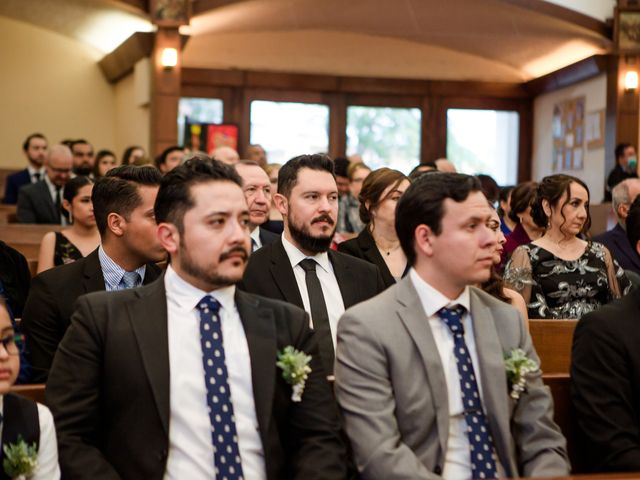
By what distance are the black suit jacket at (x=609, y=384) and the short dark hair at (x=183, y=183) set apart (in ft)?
4.14

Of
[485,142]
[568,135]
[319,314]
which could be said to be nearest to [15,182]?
[319,314]

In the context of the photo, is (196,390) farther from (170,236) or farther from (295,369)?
(170,236)

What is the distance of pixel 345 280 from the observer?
4.30m

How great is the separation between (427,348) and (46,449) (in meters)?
1.11

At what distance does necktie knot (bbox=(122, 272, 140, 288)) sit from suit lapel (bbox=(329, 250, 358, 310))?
85 centimetres

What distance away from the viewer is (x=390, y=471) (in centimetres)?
280

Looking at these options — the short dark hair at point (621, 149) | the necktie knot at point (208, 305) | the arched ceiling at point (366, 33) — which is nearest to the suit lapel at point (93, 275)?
the necktie knot at point (208, 305)

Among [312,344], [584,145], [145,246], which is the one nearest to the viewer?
[312,344]

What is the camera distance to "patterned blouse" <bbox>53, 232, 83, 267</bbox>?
5488mm

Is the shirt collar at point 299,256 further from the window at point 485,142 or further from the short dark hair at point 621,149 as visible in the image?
the window at point 485,142

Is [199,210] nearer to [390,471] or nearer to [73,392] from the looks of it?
[73,392]

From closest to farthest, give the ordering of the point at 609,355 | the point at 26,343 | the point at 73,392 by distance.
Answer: the point at 73,392 → the point at 609,355 → the point at 26,343

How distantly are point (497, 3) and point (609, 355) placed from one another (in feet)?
32.1

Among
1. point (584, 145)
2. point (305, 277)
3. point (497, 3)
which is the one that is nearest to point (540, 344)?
point (305, 277)
